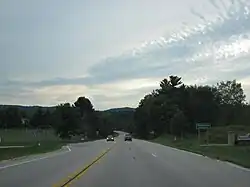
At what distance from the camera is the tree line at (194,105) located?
125m

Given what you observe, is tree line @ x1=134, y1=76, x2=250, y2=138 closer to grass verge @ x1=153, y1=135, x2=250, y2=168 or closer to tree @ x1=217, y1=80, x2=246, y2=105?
tree @ x1=217, y1=80, x2=246, y2=105

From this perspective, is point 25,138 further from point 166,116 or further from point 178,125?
point 166,116

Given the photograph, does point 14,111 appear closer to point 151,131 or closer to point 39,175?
point 151,131

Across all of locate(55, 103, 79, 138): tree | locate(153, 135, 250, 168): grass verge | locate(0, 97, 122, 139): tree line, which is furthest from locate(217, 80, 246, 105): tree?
locate(153, 135, 250, 168): grass verge

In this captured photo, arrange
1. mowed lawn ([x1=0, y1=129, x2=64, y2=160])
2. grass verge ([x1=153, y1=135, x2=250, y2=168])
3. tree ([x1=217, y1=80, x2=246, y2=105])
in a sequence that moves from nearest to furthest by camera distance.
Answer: grass verge ([x1=153, y1=135, x2=250, y2=168]) → mowed lawn ([x1=0, y1=129, x2=64, y2=160]) → tree ([x1=217, y1=80, x2=246, y2=105])

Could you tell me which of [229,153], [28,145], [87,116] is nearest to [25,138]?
[28,145]

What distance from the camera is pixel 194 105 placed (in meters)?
128

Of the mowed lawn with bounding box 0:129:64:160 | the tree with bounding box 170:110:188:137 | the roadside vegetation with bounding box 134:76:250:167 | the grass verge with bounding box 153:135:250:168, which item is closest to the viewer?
the grass verge with bounding box 153:135:250:168

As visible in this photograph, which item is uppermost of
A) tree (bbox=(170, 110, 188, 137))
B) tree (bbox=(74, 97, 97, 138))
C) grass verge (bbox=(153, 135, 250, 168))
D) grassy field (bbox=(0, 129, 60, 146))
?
tree (bbox=(74, 97, 97, 138))

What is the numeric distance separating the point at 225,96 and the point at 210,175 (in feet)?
423

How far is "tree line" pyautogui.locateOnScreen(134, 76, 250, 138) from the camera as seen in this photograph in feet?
412

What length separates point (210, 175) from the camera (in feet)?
64.0

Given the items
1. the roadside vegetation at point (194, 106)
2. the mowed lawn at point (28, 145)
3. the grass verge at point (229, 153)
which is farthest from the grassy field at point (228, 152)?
the roadside vegetation at point (194, 106)

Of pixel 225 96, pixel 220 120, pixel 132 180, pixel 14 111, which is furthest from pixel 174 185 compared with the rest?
pixel 14 111
